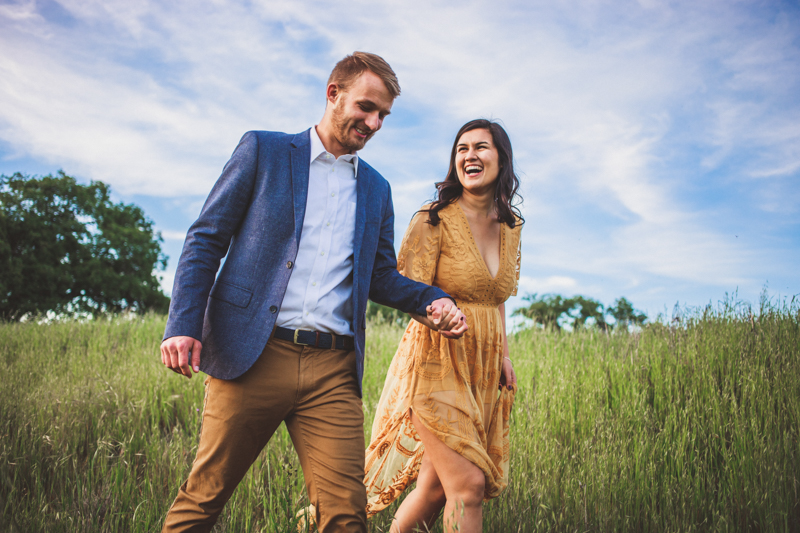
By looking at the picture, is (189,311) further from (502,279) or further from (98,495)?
(98,495)

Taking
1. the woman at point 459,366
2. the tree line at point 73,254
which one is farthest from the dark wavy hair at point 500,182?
the tree line at point 73,254

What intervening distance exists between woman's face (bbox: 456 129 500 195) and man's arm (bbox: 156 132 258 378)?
4.63 feet

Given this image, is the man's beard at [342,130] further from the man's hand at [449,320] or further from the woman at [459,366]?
the man's hand at [449,320]

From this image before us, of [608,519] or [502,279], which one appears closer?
[502,279]

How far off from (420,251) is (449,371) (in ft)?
2.49

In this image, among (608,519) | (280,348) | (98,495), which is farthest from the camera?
(98,495)

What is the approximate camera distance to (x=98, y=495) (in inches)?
155

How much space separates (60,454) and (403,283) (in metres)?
4.16

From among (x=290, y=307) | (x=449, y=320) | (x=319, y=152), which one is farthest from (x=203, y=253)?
(x=449, y=320)

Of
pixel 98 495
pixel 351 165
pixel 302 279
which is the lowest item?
pixel 98 495

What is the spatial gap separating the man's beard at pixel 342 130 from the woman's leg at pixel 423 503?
75.2 inches

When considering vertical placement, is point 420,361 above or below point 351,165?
below

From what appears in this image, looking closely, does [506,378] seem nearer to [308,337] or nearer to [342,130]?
[308,337]

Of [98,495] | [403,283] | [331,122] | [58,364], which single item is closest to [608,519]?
[403,283]
